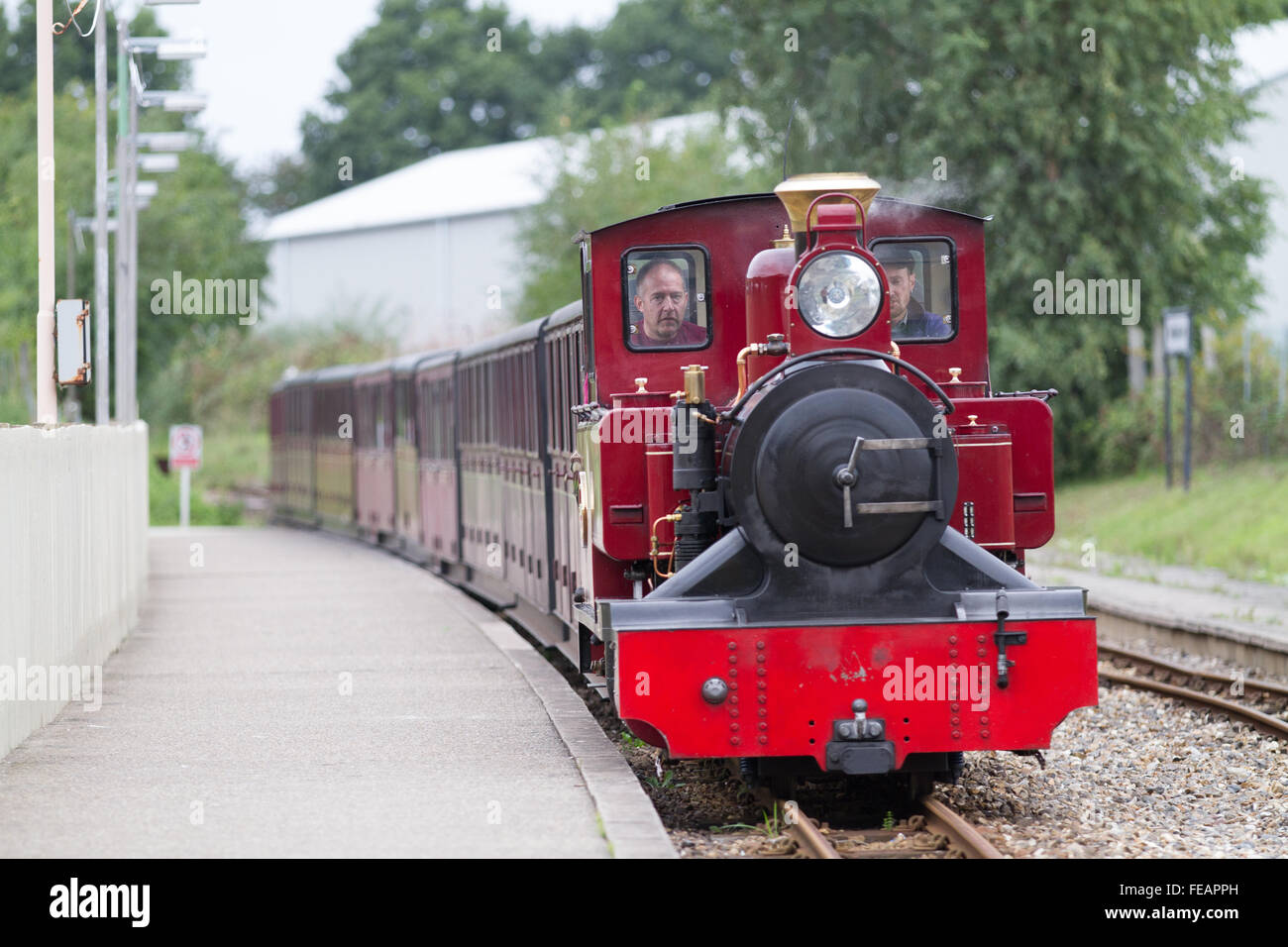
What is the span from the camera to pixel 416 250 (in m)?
60.1

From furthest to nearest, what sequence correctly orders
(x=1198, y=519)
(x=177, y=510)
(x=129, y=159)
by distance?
(x=177, y=510)
(x=1198, y=519)
(x=129, y=159)

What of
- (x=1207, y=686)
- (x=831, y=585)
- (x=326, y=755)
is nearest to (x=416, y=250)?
(x=1207, y=686)

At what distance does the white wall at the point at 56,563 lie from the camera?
9297mm

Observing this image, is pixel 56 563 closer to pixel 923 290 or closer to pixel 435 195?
pixel 923 290

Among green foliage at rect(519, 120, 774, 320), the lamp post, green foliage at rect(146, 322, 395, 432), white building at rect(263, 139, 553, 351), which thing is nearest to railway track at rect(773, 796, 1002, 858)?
the lamp post

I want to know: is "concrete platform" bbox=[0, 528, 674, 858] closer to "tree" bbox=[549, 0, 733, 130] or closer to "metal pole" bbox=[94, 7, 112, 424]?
"metal pole" bbox=[94, 7, 112, 424]

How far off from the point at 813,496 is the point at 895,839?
5.08 feet

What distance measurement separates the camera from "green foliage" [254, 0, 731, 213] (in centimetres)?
7125

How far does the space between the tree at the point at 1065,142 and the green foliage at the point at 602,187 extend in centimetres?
1417

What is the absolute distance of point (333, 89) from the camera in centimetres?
7481

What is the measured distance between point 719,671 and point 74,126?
4117 centimetres

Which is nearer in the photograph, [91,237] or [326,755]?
[326,755]

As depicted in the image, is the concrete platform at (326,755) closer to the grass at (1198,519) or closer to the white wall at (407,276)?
the grass at (1198,519)

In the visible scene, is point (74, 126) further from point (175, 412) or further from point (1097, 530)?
point (1097, 530)
